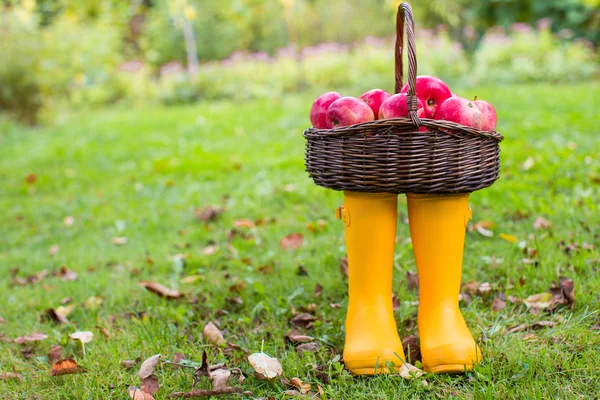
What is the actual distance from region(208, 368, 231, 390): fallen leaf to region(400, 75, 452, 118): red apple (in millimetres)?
966

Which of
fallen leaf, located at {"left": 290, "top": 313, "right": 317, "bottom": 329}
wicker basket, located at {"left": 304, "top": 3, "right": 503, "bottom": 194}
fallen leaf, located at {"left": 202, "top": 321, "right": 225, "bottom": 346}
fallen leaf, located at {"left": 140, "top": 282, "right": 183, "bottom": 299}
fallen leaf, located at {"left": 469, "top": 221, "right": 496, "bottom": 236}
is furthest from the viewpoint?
fallen leaf, located at {"left": 469, "top": 221, "right": 496, "bottom": 236}

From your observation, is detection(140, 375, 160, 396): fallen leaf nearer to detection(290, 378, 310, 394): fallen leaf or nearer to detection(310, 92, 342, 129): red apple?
detection(290, 378, 310, 394): fallen leaf

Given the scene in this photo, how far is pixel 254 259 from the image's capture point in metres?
2.82

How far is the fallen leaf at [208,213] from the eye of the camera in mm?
3527

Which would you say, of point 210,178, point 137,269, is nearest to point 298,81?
point 210,178

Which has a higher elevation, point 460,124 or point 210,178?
point 460,124

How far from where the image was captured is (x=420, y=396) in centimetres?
161

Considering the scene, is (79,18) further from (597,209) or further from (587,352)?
(587,352)

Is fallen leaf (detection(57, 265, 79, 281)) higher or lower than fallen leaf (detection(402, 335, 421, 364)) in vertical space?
lower

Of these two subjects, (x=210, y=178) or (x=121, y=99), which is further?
(x=121, y=99)

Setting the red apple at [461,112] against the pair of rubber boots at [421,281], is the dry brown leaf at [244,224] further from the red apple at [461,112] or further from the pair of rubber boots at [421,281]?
the red apple at [461,112]

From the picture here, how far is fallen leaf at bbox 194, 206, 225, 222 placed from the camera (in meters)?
3.53

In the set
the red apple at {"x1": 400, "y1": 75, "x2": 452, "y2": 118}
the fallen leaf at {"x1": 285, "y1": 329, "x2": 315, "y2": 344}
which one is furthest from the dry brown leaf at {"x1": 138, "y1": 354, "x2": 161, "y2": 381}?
the red apple at {"x1": 400, "y1": 75, "x2": 452, "y2": 118}

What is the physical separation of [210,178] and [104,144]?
7.24 feet
